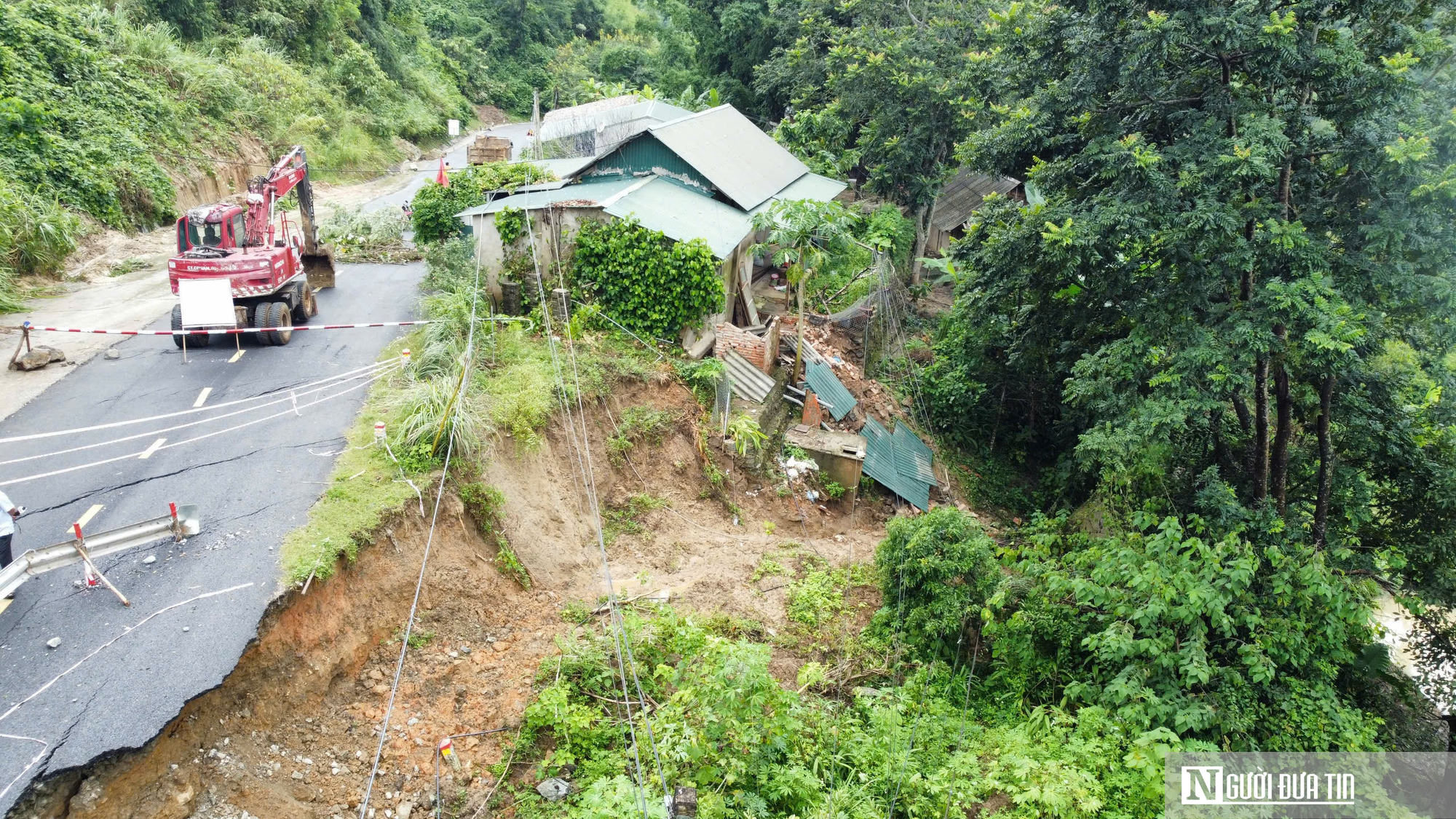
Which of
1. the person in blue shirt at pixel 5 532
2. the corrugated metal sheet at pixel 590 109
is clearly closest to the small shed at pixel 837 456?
the person in blue shirt at pixel 5 532

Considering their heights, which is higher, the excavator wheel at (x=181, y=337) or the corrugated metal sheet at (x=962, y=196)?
the corrugated metal sheet at (x=962, y=196)

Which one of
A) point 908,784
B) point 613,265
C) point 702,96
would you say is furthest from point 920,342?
point 702,96

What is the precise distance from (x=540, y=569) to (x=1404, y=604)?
10617 millimetres

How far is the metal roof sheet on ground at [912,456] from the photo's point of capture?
1720 cm

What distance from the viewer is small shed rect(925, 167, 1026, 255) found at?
27.5 m

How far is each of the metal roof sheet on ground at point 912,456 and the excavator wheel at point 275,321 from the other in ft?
39.0

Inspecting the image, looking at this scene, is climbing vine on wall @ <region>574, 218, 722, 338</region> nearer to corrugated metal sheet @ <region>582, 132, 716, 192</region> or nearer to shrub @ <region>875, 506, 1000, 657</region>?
corrugated metal sheet @ <region>582, 132, 716, 192</region>

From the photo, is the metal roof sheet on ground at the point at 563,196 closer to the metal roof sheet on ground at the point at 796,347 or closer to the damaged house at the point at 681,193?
the damaged house at the point at 681,193

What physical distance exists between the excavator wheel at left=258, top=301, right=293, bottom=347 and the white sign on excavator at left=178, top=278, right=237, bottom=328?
49cm

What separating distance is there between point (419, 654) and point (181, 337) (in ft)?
27.8

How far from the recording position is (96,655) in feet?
23.9

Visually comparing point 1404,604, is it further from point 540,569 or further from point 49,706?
point 49,706

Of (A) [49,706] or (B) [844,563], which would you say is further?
(B) [844,563]

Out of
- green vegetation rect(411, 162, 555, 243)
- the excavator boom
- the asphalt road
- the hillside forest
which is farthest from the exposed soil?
the asphalt road
